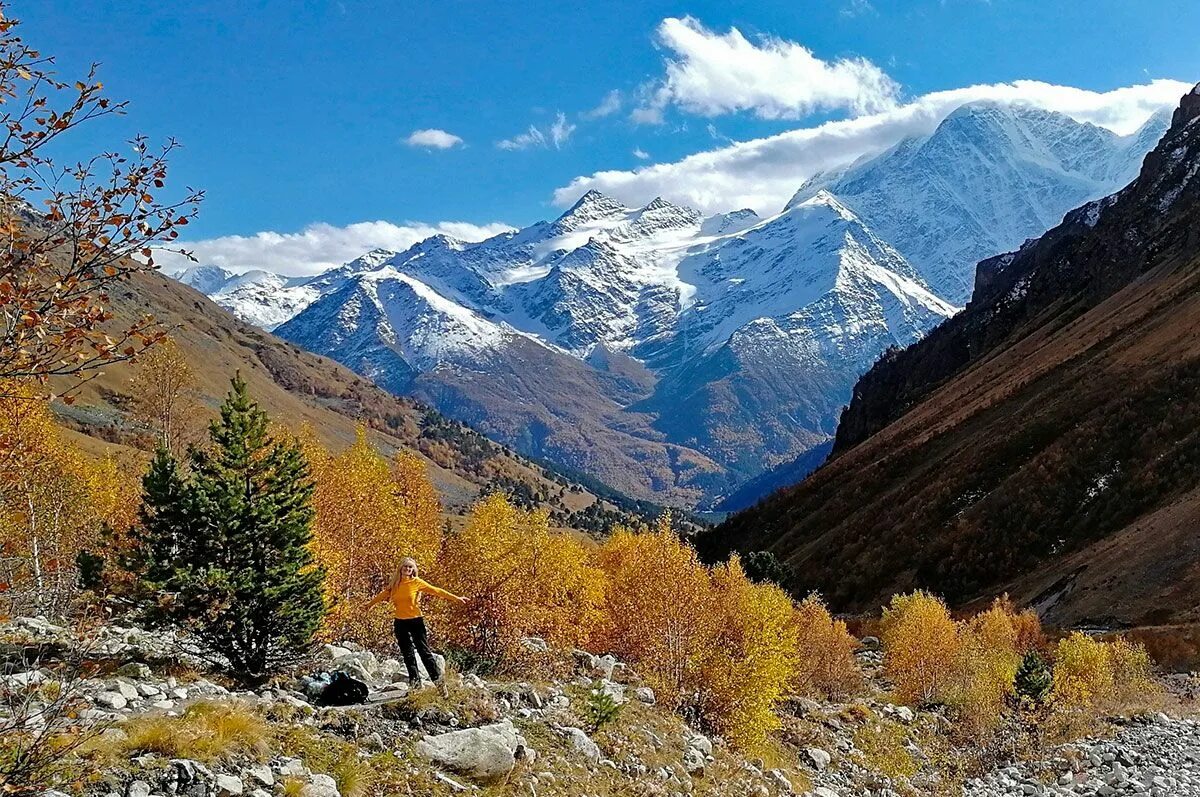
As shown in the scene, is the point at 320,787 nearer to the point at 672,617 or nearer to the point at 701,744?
the point at 701,744

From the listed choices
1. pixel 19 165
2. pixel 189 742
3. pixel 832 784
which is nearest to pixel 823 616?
pixel 832 784

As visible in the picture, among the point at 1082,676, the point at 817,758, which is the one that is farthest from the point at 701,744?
the point at 1082,676

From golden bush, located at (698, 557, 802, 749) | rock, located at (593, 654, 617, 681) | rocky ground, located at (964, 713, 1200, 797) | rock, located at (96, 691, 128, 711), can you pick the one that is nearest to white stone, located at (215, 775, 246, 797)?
rock, located at (96, 691, 128, 711)

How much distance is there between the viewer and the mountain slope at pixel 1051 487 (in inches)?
2640

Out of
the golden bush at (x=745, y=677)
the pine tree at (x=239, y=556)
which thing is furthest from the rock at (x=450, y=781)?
the golden bush at (x=745, y=677)

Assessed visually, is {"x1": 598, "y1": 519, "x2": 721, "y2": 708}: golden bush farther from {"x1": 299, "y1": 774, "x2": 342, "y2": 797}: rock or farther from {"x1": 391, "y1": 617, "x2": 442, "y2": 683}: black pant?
{"x1": 299, "y1": 774, "x2": 342, "y2": 797}: rock

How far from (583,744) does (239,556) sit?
637 inches

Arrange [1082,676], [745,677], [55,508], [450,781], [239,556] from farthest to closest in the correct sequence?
[55,508] < [1082,676] < [745,677] < [239,556] < [450,781]

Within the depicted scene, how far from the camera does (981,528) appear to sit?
89562 mm

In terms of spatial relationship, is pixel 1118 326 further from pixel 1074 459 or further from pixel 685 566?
pixel 685 566

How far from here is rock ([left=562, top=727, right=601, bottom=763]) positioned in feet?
67.9

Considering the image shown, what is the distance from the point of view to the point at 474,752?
17.5 m

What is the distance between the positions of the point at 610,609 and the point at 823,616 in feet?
60.4

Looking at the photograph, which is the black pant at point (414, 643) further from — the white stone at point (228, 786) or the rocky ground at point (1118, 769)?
the rocky ground at point (1118, 769)
